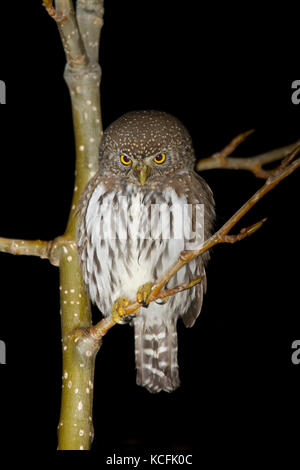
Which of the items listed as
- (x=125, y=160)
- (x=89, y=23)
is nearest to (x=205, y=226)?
(x=125, y=160)

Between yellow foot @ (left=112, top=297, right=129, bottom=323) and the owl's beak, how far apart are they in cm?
50

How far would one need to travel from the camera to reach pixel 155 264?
8.91ft

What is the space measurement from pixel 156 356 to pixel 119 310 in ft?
2.42

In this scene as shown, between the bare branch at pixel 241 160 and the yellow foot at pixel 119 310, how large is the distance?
3.02 feet

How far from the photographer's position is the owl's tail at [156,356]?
3.04 metres

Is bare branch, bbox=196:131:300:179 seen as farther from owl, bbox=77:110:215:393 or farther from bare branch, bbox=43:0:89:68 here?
bare branch, bbox=43:0:89:68

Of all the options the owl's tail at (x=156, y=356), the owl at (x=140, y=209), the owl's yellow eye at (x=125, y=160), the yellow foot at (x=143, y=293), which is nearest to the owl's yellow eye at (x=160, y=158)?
the owl at (x=140, y=209)

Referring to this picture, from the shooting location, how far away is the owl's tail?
304cm

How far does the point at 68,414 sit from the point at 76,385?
120mm

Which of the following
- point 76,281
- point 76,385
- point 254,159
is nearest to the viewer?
point 76,385

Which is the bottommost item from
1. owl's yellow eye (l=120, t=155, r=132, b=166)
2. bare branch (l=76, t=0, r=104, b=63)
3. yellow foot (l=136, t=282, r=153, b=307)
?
yellow foot (l=136, t=282, r=153, b=307)

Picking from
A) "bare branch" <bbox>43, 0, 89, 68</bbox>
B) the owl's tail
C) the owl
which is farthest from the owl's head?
the owl's tail

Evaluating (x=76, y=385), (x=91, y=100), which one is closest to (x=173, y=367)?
(x=76, y=385)

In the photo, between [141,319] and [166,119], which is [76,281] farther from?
[166,119]
